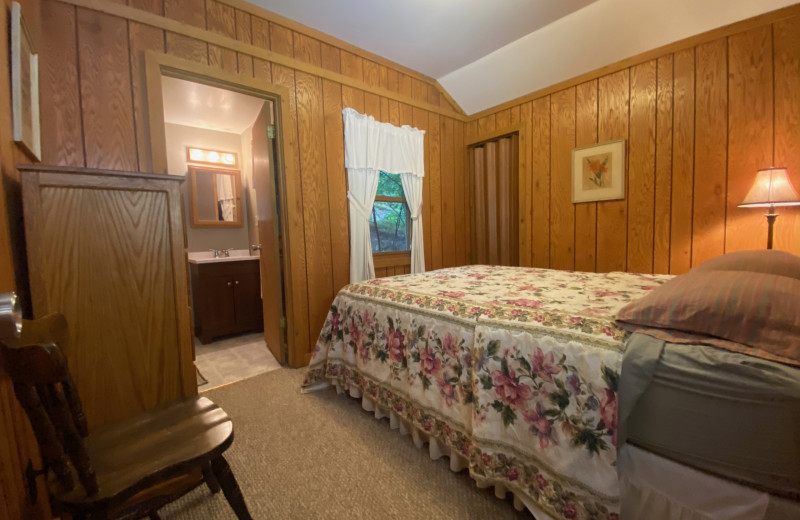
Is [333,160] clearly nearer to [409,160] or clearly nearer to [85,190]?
[409,160]

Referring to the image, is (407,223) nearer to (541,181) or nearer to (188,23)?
(541,181)

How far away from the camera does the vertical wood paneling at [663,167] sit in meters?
2.53

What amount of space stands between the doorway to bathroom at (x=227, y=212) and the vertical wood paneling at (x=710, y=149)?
3.23m

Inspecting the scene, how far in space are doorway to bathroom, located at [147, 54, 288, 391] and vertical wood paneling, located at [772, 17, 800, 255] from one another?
350cm

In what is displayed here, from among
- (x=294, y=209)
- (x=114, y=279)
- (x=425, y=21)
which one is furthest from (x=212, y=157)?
(x=114, y=279)

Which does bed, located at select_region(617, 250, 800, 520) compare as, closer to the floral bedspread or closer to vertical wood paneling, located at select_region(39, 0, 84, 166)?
the floral bedspread

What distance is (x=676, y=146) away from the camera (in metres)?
2.51

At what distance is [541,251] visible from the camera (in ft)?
11.1


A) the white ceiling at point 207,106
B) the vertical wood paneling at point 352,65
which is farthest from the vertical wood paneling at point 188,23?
the vertical wood paneling at point 352,65

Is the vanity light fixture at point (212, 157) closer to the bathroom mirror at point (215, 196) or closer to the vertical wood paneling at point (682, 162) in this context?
the bathroom mirror at point (215, 196)

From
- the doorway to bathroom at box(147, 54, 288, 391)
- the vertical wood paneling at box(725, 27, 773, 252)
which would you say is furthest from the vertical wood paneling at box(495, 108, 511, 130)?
the doorway to bathroom at box(147, 54, 288, 391)

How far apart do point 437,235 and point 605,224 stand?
1.66 metres

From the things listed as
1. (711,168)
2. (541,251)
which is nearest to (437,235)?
(541,251)

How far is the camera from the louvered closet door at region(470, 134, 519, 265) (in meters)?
3.64
